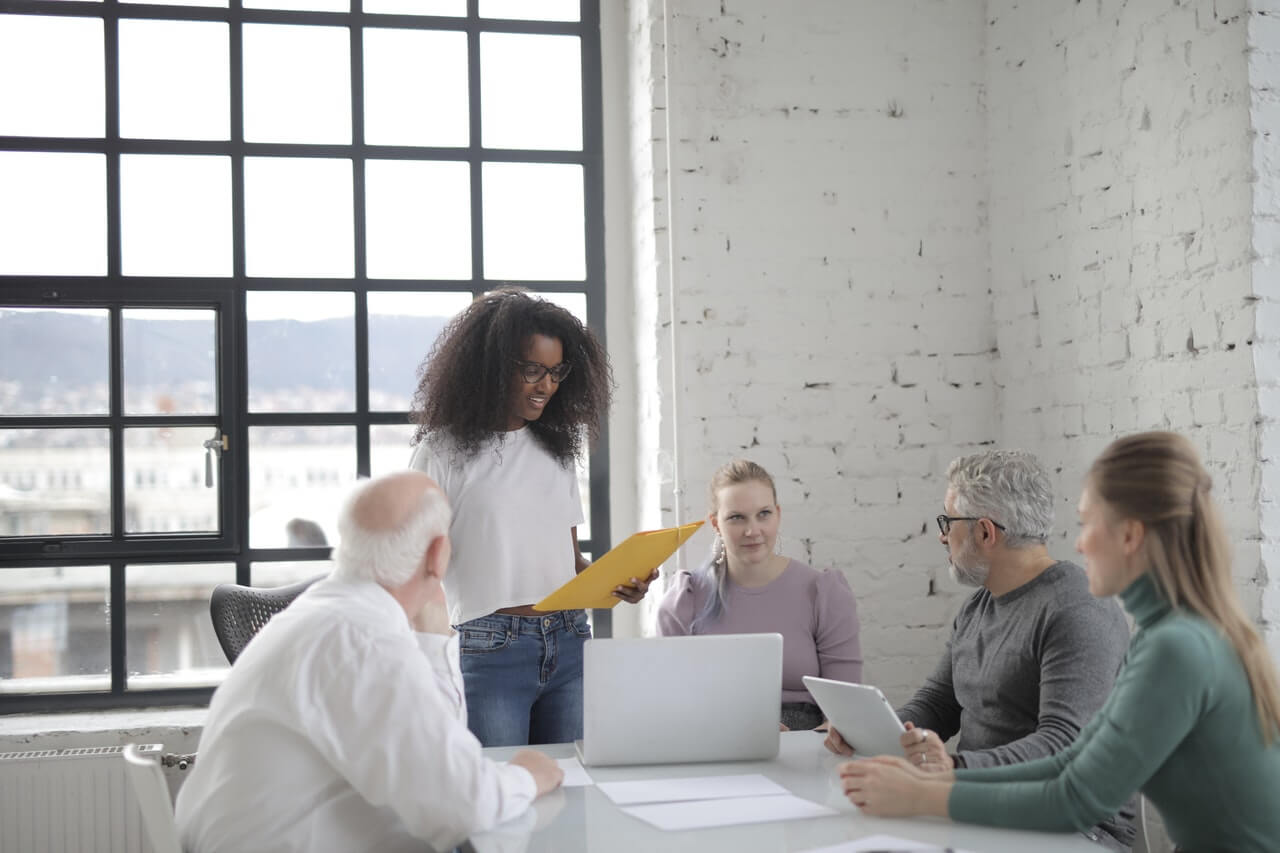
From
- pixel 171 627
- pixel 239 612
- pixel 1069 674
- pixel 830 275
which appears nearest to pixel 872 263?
pixel 830 275

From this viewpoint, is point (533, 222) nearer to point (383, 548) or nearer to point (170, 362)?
point (170, 362)

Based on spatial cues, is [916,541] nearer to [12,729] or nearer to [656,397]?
[656,397]

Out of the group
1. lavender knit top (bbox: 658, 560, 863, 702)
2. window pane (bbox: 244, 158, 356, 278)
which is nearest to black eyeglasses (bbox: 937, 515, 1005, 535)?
lavender knit top (bbox: 658, 560, 863, 702)

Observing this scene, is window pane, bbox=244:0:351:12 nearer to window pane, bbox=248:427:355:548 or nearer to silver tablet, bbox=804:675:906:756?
window pane, bbox=248:427:355:548

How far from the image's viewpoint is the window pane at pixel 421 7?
3824 mm

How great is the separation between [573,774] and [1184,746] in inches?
40.8

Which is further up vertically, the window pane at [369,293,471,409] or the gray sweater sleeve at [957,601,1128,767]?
the window pane at [369,293,471,409]

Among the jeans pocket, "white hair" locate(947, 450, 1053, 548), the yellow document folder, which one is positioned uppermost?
"white hair" locate(947, 450, 1053, 548)

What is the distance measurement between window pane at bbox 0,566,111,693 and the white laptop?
80.3 inches

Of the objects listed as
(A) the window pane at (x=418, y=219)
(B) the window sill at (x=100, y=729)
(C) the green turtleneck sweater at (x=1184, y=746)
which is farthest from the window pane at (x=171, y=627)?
(C) the green turtleneck sweater at (x=1184, y=746)

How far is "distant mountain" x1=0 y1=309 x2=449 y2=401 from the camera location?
141 inches

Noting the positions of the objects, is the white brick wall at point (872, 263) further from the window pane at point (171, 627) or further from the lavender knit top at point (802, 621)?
the window pane at point (171, 627)

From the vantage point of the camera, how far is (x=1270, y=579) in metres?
2.61

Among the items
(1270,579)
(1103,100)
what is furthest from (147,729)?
(1103,100)
